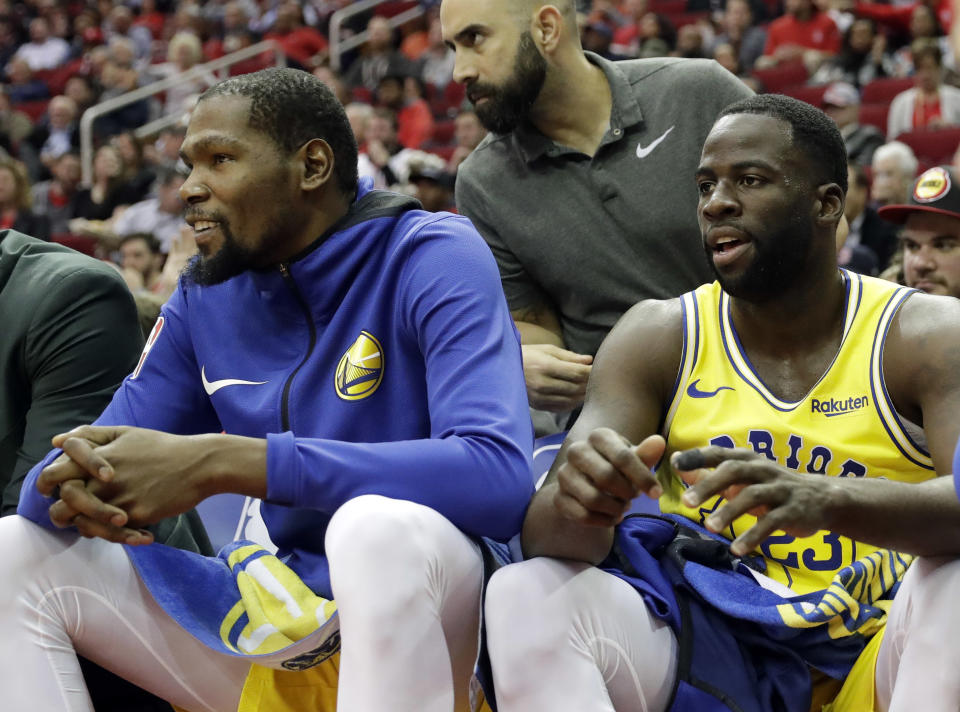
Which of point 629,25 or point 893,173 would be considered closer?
point 893,173

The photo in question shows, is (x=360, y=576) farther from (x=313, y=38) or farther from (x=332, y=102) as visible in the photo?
(x=313, y=38)

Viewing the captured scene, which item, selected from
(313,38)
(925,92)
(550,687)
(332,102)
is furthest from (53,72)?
(550,687)

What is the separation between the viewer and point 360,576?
1.77 m

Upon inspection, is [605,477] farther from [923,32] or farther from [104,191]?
[104,191]

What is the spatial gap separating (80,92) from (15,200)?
3718mm

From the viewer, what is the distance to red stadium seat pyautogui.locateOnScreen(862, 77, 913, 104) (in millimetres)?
9062

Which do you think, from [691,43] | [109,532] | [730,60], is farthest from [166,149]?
[109,532]

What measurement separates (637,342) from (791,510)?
629 millimetres

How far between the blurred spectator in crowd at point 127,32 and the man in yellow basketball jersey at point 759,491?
12359mm

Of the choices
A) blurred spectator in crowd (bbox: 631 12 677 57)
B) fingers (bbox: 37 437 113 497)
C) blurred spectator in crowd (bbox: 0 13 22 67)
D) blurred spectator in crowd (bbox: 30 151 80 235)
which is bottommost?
blurred spectator in crowd (bbox: 30 151 80 235)

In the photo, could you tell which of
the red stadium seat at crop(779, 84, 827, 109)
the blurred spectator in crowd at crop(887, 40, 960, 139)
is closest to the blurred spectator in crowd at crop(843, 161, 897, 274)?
the blurred spectator in crowd at crop(887, 40, 960, 139)

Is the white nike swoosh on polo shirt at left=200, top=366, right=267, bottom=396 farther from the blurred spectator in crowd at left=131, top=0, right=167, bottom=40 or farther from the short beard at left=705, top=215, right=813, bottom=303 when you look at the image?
the blurred spectator in crowd at left=131, top=0, right=167, bottom=40

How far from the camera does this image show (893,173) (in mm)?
6750

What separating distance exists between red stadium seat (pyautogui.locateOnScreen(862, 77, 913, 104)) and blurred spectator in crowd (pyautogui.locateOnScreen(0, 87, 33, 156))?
7.66 metres
